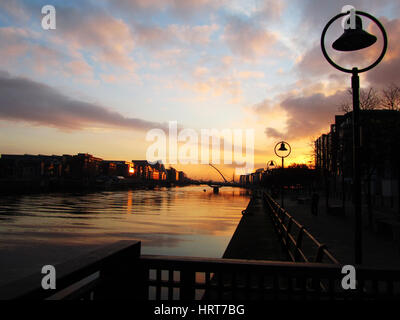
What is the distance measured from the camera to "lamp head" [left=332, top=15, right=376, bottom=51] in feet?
21.7

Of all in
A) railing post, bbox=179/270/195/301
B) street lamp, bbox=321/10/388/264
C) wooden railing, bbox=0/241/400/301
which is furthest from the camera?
street lamp, bbox=321/10/388/264

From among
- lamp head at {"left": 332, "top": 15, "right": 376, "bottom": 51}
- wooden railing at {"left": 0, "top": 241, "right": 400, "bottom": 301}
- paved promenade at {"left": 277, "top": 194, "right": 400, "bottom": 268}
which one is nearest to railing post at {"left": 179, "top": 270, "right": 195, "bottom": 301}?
wooden railing at {"left": 0, "top": 241, "right": 400, "bottom": 301}

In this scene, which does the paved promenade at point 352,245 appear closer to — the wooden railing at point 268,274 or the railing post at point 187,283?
the wooden railing at point 268,274

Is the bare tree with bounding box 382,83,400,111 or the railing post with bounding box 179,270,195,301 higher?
the bare tree with bounding box 382,83,400,111

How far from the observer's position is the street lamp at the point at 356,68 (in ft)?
19.9

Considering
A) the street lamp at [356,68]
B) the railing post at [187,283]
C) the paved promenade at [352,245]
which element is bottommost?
the paved promenade at [352,245]

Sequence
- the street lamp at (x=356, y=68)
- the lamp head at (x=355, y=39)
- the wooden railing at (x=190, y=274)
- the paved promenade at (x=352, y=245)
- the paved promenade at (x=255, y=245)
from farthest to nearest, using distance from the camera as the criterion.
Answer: the paved promenade at (x=255, y=245), the paved promenade at (x=352, y=245), the lamp head at (x=355, y=39), the street lamp at (x=356, y=68), the wooden railing at (x=190, y=274)

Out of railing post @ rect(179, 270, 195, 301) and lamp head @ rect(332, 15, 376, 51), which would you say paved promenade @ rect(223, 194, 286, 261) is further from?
railing post @ rect(179, 270, 195, 301)

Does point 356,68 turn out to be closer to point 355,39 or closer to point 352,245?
point 355,39

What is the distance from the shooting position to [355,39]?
6746mm

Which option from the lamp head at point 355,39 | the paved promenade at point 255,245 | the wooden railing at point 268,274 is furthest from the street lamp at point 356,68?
the paved promenade at point 255,245

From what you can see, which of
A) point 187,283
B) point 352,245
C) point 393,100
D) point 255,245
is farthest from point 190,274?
point 393,100

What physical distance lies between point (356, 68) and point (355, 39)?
0.78m

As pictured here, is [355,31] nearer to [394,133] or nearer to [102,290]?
[102,290]
